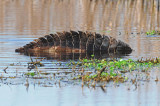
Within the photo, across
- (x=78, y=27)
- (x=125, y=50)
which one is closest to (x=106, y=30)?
(x=78, y=27)

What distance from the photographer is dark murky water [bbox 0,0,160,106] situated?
9.09 m

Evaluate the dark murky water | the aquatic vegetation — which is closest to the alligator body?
the dark murky water

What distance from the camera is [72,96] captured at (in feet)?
30.2

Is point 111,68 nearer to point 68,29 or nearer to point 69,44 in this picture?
point 69,44

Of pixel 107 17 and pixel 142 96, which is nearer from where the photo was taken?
pixel 142 96

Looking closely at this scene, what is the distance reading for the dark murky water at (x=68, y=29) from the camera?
29.8 ft

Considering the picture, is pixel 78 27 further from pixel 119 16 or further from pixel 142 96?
pixel 142 96

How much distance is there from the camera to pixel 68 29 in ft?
→ 70.9

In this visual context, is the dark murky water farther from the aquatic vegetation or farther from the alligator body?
the alligator body

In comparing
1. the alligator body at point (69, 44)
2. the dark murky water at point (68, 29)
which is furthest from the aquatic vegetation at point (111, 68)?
the alligator body at point (69, 44)

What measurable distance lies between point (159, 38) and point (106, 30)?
2.98 m

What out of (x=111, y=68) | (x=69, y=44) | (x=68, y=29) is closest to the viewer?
(x=111, y=68)

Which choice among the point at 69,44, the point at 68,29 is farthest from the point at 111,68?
the point at 68,29

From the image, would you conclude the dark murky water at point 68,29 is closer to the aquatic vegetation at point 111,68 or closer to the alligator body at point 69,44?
the aquatic vegetation at point 111,68
